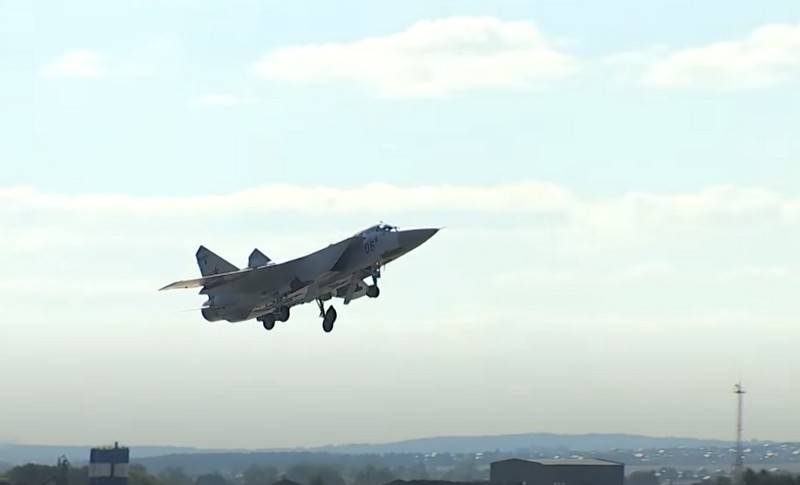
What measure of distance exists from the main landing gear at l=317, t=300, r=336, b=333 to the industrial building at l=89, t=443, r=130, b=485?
3800 cm

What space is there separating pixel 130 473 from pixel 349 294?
4132cm

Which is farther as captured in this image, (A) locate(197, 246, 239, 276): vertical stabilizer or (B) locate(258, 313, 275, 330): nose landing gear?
(A) locate(197, 246, 239, 276): vertical stabilizer

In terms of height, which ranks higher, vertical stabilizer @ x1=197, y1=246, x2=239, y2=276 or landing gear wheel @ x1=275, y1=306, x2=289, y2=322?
vertical stabilizer @ x1=197, y1=246, x2=239, y2=276

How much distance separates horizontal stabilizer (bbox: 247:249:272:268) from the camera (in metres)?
62.8

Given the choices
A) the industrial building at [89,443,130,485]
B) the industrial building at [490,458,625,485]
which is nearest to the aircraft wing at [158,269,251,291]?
the industrial building at [490,458,625,485]

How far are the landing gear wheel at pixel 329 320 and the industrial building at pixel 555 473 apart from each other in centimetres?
2850

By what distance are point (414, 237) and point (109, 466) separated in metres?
46.1

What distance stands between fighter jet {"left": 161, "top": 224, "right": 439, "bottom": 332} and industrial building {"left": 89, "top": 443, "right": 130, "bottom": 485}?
35614mm

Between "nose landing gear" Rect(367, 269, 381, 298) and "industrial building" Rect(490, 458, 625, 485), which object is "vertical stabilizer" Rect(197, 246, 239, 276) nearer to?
"nose landing gear" Rect(367, 269, 381, 298)

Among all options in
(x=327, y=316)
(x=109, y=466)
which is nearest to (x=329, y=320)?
(x=327, y=316)

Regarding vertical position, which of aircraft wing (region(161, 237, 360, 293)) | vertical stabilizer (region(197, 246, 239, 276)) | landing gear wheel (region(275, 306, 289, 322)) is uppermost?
vertical stabilizer (region(197, 246, 239, 276))

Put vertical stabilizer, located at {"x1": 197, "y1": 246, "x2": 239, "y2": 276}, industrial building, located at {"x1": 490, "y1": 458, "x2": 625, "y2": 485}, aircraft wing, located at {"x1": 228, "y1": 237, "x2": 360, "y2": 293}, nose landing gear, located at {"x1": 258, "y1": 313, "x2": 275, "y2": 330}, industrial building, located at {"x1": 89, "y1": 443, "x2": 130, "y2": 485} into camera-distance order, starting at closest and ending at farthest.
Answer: aircraft wing, located at {"x1": 228, "y1": 237, "x2": 360, "y2": 293} → nose landing gear, located at {"x1": 258, "y1": 313, "x2": 275, "y2": 330} → vertical stabilizer, located at {"x1": 197, "y1": 246, "x2": 239, "y2": 276} → industrial building, located at {"x1": 490, "y1": 458, "x2": 625, "y2": 485} → industrial building, located at {"x1": 89, "y1": 443, "x2": 130, "y2": 485}

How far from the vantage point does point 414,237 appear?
5638 cm

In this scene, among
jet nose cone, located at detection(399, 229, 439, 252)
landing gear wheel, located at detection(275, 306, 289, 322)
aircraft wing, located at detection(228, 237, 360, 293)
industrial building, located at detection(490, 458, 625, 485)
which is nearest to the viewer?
jet nose cone, located at detection(399, 229, 439, 252)
